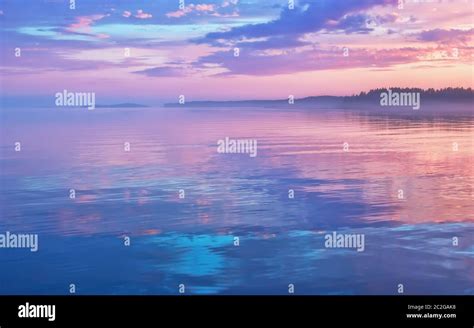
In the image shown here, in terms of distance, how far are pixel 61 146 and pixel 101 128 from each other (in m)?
0.53

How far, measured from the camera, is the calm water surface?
24.6ft

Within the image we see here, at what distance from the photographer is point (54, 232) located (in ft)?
25.2

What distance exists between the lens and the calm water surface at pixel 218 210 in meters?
7.50

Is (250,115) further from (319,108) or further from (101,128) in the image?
(101,128)

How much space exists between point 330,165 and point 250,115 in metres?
1.17

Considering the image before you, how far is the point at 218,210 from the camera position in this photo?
775cm
